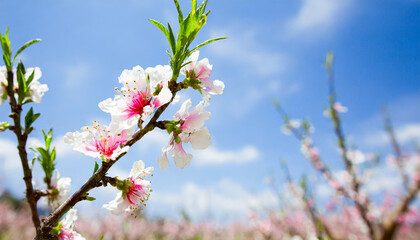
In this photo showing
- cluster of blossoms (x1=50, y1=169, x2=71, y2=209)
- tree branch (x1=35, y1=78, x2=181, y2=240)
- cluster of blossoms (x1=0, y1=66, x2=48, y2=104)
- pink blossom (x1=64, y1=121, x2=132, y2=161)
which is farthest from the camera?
cluster of blossoms (x1=50, y1=169, x2=71, y2=209)

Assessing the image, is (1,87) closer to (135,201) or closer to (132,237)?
(135,201)

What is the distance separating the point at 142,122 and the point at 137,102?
0.10 metres

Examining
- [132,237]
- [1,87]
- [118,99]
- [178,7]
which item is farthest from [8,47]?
[132,237]

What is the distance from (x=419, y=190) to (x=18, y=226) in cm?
944

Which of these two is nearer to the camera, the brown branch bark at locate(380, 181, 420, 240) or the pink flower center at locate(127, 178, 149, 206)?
the pink flower center at locate(127, 178, 149, 206)

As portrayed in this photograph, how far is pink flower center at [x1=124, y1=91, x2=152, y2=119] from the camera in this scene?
0.82m

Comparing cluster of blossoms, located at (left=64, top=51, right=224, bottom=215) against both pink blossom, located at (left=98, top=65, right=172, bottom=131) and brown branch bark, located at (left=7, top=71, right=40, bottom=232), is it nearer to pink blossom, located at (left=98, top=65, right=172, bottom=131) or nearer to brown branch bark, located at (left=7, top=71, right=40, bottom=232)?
pink blossom, located at (left=98, top=65, right=172, bottom=131)

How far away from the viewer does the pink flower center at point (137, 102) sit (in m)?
0.82

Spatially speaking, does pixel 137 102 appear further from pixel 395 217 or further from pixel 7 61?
pixel 395 217

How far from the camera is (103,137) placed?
2.72 feet

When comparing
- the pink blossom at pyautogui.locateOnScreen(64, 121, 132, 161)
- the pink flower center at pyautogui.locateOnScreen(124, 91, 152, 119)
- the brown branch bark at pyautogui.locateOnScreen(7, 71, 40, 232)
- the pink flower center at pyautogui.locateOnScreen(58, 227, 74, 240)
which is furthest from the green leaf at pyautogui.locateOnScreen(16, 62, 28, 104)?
the pink flower center at pyautogui.locateOnScreen(58, 227, 74, 240)

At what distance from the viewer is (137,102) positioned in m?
0.85

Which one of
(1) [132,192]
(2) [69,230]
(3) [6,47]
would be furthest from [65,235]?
(3) [6,47]

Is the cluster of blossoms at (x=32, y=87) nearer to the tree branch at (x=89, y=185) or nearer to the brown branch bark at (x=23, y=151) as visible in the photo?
the brown branch bark at (x=23, y=151)
